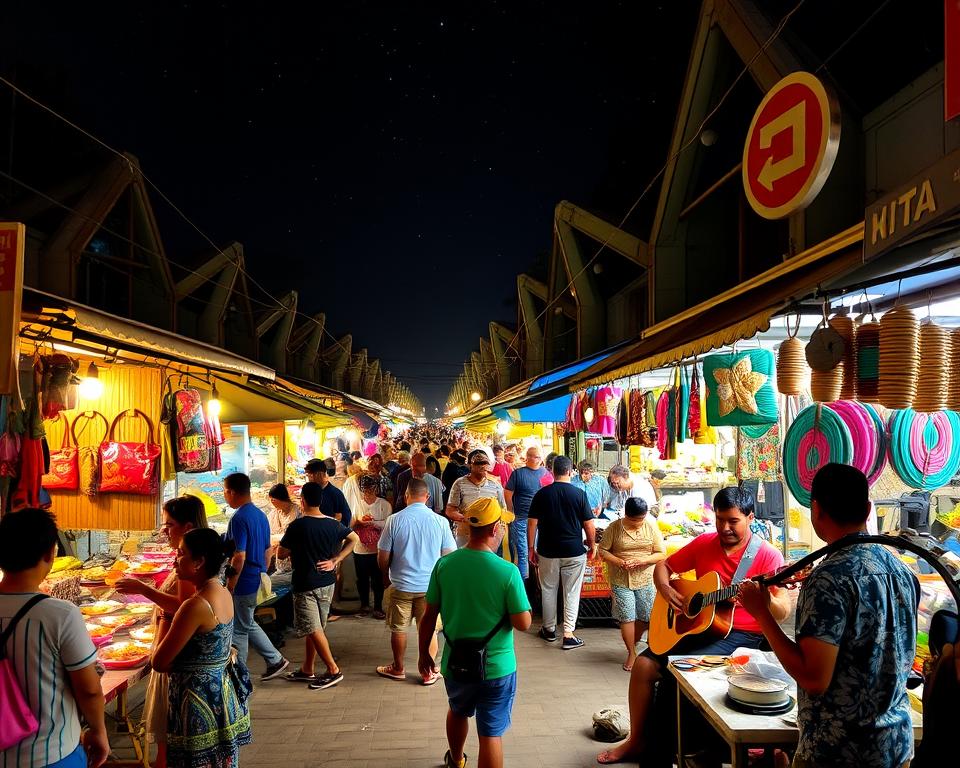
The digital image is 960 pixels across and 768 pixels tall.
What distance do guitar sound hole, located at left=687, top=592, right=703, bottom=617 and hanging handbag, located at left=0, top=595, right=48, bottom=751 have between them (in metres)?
3.55

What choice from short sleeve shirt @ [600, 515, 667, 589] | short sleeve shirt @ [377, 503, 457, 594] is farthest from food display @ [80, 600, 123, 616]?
short sleeve shirt @ [600, 515, 667, 589]

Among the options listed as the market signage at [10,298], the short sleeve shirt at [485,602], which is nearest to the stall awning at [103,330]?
the market signage at [10,298]

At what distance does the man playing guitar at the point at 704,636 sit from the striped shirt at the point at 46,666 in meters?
3.37

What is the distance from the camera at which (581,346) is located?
18.7 meters

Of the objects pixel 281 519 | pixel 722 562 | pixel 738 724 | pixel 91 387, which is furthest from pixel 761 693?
pixel 281 519

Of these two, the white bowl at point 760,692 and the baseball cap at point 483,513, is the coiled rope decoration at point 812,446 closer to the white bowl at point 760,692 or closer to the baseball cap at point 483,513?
the white bowl at point 760,692

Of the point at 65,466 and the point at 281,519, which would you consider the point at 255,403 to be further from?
the point at 65,466

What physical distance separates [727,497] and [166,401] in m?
4.92

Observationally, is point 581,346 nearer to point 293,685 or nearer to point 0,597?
point 293,685

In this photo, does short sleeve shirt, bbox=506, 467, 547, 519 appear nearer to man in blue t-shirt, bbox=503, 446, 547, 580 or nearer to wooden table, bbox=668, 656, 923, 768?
man in blue t-shirt, bbox=503, 446, 547, 580

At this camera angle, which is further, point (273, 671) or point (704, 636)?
point (273, 671)

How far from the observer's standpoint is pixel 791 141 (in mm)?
3510

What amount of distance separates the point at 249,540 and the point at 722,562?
4130mm

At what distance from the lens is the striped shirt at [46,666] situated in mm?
2445
